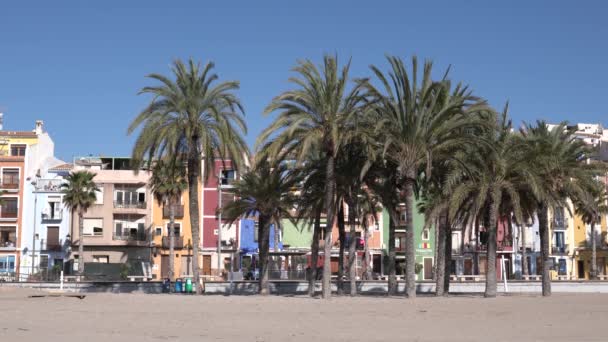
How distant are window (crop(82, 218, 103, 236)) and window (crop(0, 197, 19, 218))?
7212mm

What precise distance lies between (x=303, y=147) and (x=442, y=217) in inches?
422

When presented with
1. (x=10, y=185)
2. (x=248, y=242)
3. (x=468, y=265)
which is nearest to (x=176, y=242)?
(x=248, y=242)

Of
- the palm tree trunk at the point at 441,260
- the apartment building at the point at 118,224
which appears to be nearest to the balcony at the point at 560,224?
the apartment building at the point at 118,224

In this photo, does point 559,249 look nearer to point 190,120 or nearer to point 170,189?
point 170,189

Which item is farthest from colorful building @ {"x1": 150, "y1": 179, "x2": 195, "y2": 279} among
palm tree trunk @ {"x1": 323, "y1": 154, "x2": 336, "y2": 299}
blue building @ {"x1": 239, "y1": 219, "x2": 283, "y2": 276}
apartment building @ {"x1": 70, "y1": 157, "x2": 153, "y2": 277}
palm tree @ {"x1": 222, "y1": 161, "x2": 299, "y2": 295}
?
palm tree trunk @ {"x1": 323, "y1": 154, "x2": 336, "y2": 299}

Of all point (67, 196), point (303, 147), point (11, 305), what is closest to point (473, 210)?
point (303, 147)

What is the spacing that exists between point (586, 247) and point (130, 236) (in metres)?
49.4

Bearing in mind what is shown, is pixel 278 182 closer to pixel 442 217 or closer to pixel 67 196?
pixel 442 217

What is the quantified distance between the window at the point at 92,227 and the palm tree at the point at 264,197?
34.2 meters

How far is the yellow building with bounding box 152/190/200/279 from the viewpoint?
7856 centimetres

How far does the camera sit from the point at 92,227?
78.0m

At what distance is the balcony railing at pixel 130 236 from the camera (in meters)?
77.7

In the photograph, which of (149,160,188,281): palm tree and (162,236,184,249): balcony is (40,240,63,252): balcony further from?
(149,160,188,281): palm tree

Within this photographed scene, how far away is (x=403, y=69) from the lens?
3738 cm
